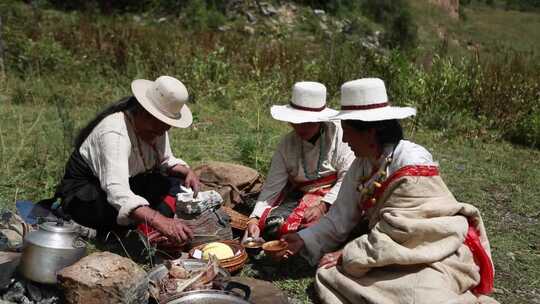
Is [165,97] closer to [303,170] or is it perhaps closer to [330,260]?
[303,170]

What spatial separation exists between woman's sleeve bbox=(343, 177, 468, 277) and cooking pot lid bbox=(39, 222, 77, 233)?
1429mm

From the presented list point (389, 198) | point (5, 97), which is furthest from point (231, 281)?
point (5, 97)

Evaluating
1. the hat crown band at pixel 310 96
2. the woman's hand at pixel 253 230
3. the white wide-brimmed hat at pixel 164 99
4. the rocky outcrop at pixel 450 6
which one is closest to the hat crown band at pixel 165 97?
the white wide-brimmed hat at pixel 164 99

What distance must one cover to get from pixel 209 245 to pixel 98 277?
0.92 metres

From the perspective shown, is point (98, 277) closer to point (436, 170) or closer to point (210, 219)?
point (210, 219)

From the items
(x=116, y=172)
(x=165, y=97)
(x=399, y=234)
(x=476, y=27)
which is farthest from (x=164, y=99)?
(x=476, y=27)

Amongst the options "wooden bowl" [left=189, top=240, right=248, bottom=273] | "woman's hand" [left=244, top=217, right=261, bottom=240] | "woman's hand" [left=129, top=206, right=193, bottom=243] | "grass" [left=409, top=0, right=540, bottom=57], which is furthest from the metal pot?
"grass" [left=409, top=0, right=540, bottom=57]

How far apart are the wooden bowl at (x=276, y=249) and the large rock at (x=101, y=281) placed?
91cm

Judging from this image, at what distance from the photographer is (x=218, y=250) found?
3.51 meters

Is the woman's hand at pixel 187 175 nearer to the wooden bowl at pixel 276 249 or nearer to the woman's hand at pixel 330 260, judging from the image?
the wooden bowl at pixel 276 249

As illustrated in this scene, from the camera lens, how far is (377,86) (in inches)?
122

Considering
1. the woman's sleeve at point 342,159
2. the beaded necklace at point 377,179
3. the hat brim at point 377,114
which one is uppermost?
the hat brim at point 377,114

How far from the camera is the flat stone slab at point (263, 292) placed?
313 cm

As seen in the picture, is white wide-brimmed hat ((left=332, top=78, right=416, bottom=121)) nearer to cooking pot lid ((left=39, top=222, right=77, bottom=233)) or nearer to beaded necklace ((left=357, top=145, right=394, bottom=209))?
beaded necklace ((left=357, top=145, right=394, bottom=209))
